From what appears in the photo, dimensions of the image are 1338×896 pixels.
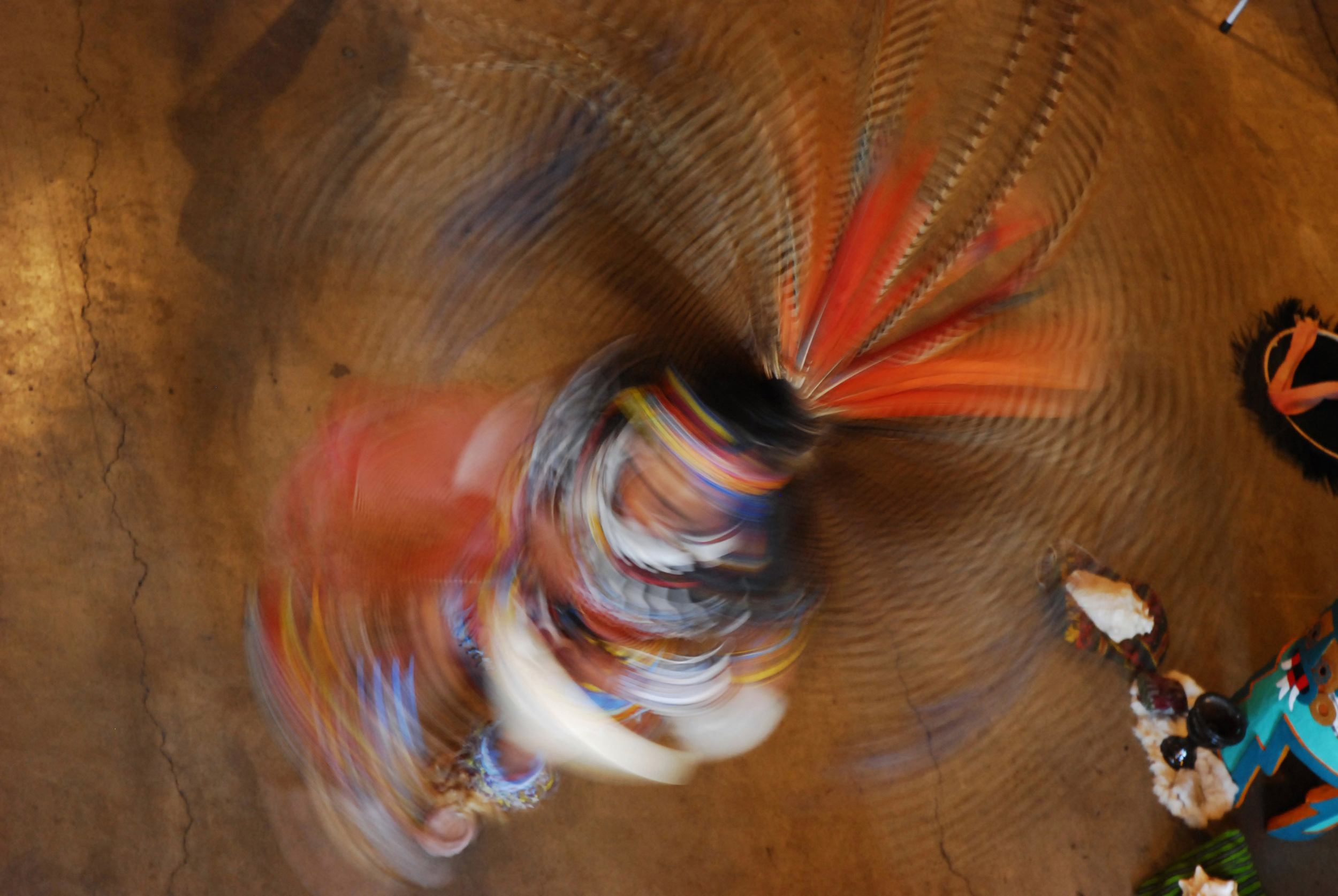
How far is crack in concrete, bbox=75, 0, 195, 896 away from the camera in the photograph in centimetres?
235

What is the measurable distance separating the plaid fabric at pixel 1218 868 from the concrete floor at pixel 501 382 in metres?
0.05

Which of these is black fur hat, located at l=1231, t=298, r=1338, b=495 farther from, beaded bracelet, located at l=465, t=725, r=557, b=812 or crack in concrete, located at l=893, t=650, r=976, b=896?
beaded bracelet, located at l=465, t=725, r=557, b=812

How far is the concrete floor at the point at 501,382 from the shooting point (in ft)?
7.71

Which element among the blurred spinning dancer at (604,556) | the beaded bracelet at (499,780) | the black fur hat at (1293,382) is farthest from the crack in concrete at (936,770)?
the black fur hat at (1293,382)

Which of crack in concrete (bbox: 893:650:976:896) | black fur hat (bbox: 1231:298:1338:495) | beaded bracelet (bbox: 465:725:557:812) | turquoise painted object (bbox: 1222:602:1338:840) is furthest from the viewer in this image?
black fur hat (bbox: 1231:298:1338:495)

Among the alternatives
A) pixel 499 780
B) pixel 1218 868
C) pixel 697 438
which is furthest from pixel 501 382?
pixel 1218 868

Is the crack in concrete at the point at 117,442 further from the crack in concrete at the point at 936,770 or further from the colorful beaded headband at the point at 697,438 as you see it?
the crack in concrete at the point at 936,770

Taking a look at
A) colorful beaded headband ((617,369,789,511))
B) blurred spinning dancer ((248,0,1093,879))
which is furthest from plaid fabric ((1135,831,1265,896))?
colorful beaded headband ((617,369,789,511))

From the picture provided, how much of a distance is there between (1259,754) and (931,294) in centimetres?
168

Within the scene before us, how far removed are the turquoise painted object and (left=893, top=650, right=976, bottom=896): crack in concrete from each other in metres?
0.89

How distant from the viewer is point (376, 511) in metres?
2.34

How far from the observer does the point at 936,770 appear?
2.43 m

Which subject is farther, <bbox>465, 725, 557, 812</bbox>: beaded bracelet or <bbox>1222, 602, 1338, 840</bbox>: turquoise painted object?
<bbox>465, 725, 557, 812</bbox>: beaded bracelet

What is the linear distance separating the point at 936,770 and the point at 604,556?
Answer: 1229 millimetres
